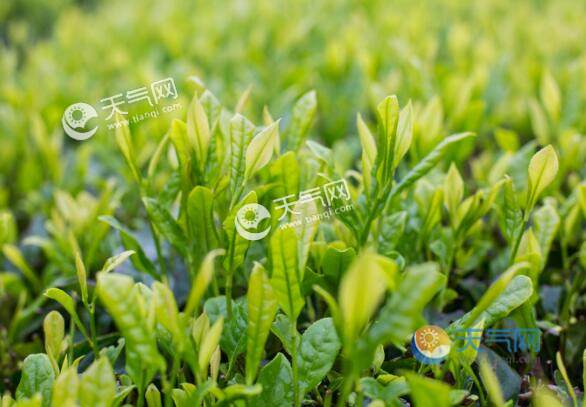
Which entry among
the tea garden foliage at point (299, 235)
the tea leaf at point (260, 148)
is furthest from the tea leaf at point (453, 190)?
the tea leaf at point (260, 148)

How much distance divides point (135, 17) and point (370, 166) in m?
3.08

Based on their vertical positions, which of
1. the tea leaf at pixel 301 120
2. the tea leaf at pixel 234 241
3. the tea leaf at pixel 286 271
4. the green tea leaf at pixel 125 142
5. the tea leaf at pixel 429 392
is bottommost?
the tea leaf at pixel 429 392

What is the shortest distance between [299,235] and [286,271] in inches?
3.2

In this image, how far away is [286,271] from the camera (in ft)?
4.01

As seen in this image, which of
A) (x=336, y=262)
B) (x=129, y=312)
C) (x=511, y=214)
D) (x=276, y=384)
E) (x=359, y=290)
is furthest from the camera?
(x=511, y=214)

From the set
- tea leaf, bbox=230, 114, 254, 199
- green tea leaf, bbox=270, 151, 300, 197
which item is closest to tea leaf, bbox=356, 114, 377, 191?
green tea leaf, bbox=270, 151, 300, 197

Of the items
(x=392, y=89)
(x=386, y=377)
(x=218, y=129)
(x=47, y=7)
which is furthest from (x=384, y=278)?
(x=47, y=7)

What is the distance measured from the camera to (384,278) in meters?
1.01

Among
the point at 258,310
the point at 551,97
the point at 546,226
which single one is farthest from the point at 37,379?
the point at 551,97

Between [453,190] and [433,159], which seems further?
[453,190]

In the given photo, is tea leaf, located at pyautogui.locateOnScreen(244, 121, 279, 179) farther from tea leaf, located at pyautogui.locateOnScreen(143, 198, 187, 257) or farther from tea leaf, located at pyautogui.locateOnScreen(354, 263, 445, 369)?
tea leaf, located at pyautogui.locateOnScreen(354, 263, 445, 369)

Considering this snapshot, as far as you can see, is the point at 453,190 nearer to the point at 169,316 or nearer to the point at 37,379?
the point at 169,316

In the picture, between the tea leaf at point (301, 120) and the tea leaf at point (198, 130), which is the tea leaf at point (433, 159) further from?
the tea leaf at point (198, 130)

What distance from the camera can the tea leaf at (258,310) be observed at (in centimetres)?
117
